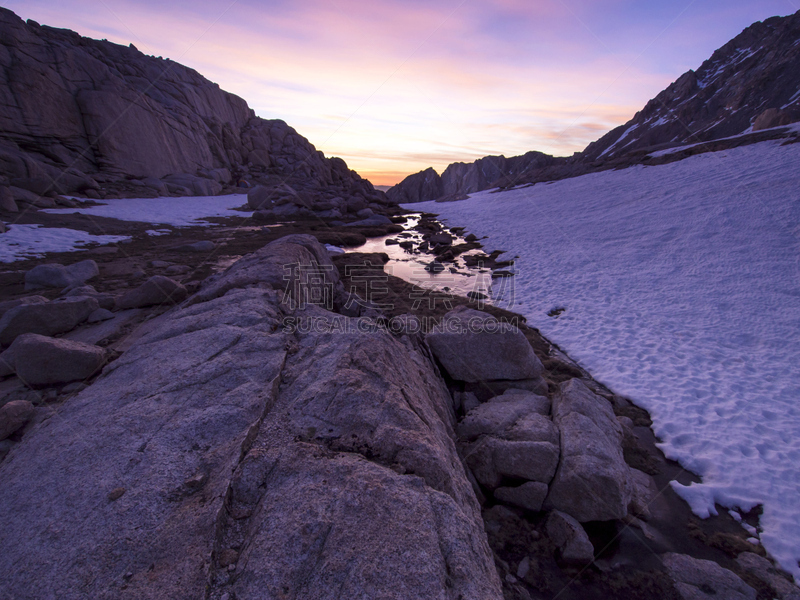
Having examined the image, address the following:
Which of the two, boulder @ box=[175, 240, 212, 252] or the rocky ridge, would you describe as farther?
boulder @ box=[175, 240, 212, 252]

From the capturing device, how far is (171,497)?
2619 millimetres

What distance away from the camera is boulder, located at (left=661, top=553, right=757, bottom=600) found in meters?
3.60

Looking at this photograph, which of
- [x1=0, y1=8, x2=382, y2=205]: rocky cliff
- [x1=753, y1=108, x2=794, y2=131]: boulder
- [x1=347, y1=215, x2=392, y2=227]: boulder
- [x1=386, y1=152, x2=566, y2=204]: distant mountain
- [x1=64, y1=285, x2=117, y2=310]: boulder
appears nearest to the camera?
[x1=64, y1=285, x2=117, y2=310]: boulder

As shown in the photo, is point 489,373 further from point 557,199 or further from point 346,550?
point 557,199

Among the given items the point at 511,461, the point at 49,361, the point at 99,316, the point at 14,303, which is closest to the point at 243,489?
the point at 511,461

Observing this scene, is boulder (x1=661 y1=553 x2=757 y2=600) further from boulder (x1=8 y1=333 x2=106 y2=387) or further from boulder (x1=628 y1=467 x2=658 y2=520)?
boulder (x1=8 y1=333 x2=106 y2=387)

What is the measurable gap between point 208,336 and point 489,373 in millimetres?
5067

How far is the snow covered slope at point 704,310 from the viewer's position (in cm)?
544

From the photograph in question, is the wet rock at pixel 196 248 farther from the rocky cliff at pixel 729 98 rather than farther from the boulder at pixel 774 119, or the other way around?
the boulder at pixel 774 119

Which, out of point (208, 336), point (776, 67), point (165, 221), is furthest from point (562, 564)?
point (776, 67)

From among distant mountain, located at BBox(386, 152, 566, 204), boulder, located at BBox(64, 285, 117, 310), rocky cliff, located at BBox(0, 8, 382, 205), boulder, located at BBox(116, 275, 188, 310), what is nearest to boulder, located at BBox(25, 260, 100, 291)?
boulder, located at BBox(64, 285, 117, 310)

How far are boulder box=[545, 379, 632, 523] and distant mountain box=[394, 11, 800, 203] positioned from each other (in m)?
32.3

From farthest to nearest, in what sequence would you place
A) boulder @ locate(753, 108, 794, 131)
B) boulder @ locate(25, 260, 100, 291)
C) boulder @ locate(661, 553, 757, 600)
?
boulder @ locate(753, 108, 794, 131) < boulder @ locate(25, 260, 100, 291) < boulder @ locate(661, 553, 757, 600)

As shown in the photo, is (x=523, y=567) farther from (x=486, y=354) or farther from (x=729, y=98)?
(x=729, y=98)
